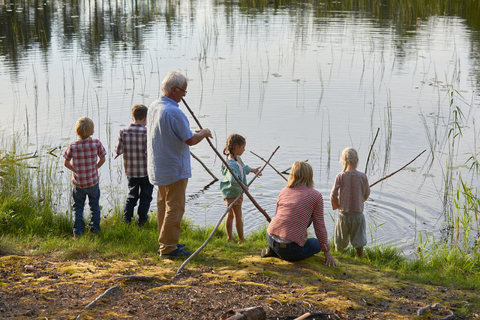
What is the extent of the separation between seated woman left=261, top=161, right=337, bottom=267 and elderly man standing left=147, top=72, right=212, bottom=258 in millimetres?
966

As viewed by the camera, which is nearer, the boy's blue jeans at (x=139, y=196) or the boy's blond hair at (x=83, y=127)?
the boy's blond hair at (x=83, y=127)

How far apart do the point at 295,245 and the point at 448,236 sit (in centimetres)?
297

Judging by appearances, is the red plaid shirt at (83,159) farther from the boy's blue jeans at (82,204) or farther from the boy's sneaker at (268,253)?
the boy's sneaker at (268,253)

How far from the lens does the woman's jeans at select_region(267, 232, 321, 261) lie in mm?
4750

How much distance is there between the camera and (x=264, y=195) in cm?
771

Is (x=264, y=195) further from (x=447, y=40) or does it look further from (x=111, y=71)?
(x=447, y=40)

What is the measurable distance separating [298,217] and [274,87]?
836cm

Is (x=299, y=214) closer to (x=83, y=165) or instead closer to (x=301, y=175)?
(x=301, y=175)

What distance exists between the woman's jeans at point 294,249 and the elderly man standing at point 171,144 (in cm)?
103

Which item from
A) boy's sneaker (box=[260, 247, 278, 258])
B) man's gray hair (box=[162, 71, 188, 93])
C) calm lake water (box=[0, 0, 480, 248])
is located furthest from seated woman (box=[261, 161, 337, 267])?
calm lake water (box=[0, 0, 480, 248])

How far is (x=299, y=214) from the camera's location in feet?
15.4

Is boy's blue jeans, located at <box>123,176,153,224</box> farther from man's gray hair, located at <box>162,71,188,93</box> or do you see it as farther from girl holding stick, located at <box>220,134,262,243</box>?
man's gray hair, located at <box>162,71,188,93</box>

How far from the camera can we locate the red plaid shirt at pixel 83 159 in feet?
17.8

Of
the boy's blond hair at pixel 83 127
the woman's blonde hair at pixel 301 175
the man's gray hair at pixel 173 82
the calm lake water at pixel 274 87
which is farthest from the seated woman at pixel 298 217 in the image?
the boy's blond hair at pixel 83 127
